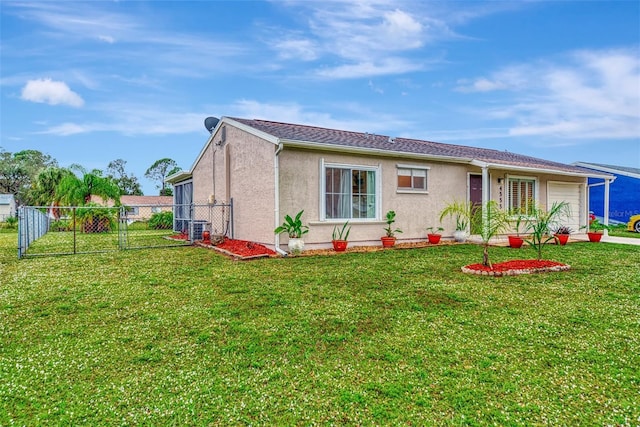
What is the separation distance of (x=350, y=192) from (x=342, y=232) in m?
1.23

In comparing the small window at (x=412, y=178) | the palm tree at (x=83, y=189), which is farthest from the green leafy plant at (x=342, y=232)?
the palm tree at (x=83, y=189)

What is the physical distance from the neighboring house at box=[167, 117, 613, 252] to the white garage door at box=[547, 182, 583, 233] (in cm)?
86

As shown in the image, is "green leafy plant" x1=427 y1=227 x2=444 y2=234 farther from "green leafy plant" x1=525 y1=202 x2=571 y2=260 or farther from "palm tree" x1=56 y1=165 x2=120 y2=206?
"palm tree" x1=56 y1=165 x2=120 y2=206

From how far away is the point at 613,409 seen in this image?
7.50 feet

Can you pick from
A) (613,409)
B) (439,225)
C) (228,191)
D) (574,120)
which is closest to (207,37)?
(228,191)

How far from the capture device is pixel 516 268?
21.9 ft

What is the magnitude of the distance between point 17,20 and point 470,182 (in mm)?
15854

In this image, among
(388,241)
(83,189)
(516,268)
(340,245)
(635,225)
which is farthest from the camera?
(83,189)

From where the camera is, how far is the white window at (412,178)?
35.9 feet

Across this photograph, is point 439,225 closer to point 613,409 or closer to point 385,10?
point 385,10

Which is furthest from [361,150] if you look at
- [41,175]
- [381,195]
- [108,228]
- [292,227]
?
[41,175]

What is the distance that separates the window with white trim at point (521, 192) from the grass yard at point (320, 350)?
761 centimetres

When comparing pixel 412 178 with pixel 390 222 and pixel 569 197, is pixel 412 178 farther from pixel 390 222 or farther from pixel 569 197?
pixel 569 197

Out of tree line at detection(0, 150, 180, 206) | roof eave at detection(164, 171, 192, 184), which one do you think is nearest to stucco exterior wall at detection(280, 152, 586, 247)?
roof eave at detection(164, 171, 192, 184)
